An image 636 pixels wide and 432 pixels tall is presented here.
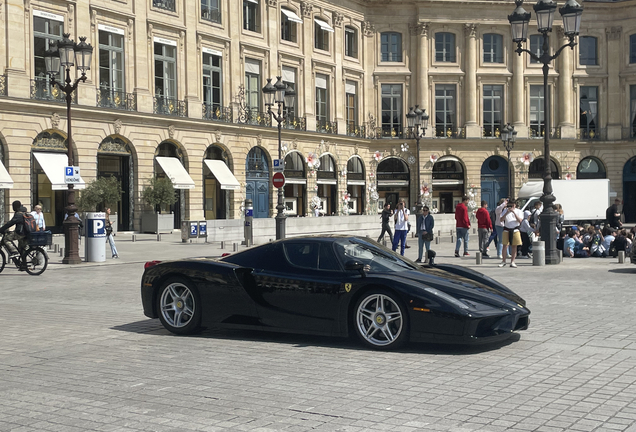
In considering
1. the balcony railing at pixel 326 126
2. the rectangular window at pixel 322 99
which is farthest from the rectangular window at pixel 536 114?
the rectangular window at pixel 322 99

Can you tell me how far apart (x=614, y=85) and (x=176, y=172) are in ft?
117

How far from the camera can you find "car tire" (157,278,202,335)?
9688 mm

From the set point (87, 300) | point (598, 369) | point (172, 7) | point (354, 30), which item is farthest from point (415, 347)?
point (354, 30)

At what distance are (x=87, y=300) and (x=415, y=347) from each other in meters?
7.43

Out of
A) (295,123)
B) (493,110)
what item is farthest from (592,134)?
(295,123)

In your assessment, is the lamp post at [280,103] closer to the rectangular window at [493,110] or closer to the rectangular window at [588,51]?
the rectangular window at [493,110]

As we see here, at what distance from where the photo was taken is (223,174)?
45469 millimetres

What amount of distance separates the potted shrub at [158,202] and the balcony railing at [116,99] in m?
3.81

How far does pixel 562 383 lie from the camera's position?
6.90 meters

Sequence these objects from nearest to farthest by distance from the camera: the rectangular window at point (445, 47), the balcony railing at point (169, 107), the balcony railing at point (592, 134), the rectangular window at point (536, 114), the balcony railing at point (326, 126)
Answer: the balcony railing at point (169, 107) < the balcony railing at point (326, 126) < the rectangular window at point (445, 47) < the rectangular window at point (536, 114) < the balcony railing at point (592, 134)

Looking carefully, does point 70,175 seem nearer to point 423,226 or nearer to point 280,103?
point 280,103

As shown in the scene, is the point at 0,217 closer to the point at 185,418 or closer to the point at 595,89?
the point at 185,418

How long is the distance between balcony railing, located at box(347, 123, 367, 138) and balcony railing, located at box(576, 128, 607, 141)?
16.4 m

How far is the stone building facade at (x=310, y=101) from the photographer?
3641 cm
